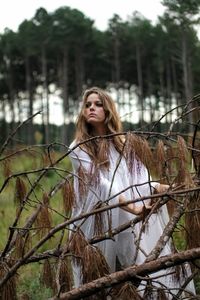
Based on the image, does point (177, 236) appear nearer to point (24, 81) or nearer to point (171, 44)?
point (171, 44)

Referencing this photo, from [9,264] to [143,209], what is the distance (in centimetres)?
72

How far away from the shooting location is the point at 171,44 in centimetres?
3297

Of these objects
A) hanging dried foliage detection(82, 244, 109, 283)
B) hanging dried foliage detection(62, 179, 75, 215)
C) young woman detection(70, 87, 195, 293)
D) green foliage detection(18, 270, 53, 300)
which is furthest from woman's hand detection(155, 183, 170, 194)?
green foliage detection(18, 270, 53, 300)

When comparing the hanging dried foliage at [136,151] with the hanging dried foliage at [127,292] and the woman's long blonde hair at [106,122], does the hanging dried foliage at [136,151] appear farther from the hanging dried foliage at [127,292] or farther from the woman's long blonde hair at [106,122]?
the woman's long blonde hair at [106,122]

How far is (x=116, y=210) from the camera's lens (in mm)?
2938

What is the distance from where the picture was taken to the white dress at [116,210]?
2711 mm

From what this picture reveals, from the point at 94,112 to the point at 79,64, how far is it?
34.0 metres

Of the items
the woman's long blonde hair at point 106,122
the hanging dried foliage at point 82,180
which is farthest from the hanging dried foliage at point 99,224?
the woman's long blonde hair at point 106,122

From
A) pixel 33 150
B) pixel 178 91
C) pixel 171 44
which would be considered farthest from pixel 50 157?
pixel 178 91

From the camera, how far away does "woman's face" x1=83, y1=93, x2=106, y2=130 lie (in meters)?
3.10

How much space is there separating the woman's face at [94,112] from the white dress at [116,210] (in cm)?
18

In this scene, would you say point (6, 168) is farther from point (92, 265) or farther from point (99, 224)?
point (92, 265)

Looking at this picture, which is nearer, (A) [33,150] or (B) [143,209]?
(B) [143,209]

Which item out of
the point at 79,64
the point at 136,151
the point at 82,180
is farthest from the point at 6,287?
the point at 79,64
